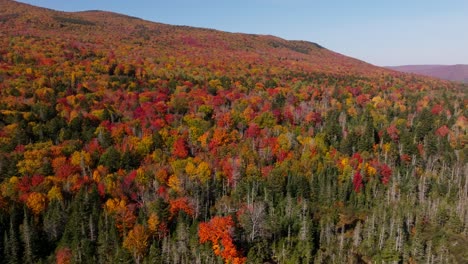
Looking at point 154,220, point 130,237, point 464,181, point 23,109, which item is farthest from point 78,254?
point 464,181

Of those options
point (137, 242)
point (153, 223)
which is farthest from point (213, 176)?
point (137, 242)

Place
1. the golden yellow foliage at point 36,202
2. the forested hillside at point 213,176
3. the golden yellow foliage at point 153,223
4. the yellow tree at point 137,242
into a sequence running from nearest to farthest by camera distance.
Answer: the yellow tree at point 137,242
the forested hillside at point 213,176
the golden yellow foliage at point 153,223
the golden yellow foliage at point 36,202

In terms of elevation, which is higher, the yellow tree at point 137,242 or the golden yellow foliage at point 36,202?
the golden yellow foliage at point 36,202

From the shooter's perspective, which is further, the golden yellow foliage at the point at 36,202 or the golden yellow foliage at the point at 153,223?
the golden yellow foliage at the point at 36,202

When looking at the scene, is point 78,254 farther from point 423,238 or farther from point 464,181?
point 464,181

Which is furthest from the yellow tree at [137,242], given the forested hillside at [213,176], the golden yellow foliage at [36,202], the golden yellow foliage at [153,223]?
the golden yellow foliage at [36,202]

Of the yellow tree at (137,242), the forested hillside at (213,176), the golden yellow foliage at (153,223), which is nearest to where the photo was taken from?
the yellow tree at (137,242)

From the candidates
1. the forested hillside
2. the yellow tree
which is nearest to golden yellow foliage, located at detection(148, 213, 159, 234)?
the forested hillside

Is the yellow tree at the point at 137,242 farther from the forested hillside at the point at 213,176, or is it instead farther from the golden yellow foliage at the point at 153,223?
the golden yellow foliage at the point at 153,223

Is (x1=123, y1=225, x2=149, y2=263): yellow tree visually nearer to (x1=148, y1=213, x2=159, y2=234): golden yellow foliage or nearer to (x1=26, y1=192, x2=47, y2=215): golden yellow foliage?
(x1=148, y1=213, x2=159, y2=234): golden yellow foliage
